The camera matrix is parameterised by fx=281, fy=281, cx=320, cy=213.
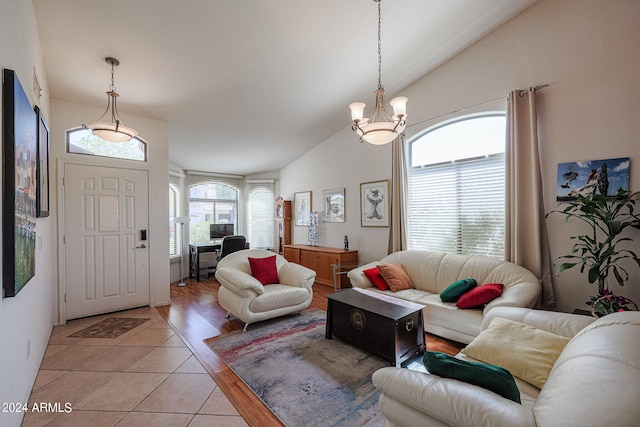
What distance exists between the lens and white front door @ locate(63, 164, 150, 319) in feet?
12.1

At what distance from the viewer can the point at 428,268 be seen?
3.76m

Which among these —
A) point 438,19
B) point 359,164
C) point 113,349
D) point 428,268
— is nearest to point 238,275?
point 113,349

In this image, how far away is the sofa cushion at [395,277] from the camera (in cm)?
367

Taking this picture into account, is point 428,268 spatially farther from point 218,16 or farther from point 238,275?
point 218,16

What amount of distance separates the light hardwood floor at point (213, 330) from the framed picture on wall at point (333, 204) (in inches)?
53.9

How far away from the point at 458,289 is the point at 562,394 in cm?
224

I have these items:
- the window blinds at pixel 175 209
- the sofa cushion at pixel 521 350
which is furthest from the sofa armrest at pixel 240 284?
the window blinds at pixel 175 209

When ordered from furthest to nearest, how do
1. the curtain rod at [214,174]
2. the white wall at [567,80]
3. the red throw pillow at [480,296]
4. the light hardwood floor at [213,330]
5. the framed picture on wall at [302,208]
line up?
the curtain rod at [214,174] < the framed picture on wall at [302,208] < the red throw pillow at [480,296] < the white wall at [567,80] < the light hardwood floor at [213,330]

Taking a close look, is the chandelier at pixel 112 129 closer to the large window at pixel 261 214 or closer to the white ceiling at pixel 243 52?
the white ceiling at pixel 243 52

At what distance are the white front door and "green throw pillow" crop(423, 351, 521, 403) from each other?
13.9 ft

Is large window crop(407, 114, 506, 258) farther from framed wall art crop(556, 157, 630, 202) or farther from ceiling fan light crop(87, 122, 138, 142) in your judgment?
ceiling fan light crop(87, 122, 138, 142)

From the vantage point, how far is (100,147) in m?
3.88

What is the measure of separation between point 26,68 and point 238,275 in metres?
2.53

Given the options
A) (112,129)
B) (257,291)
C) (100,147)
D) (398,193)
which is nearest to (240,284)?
(257,291)
